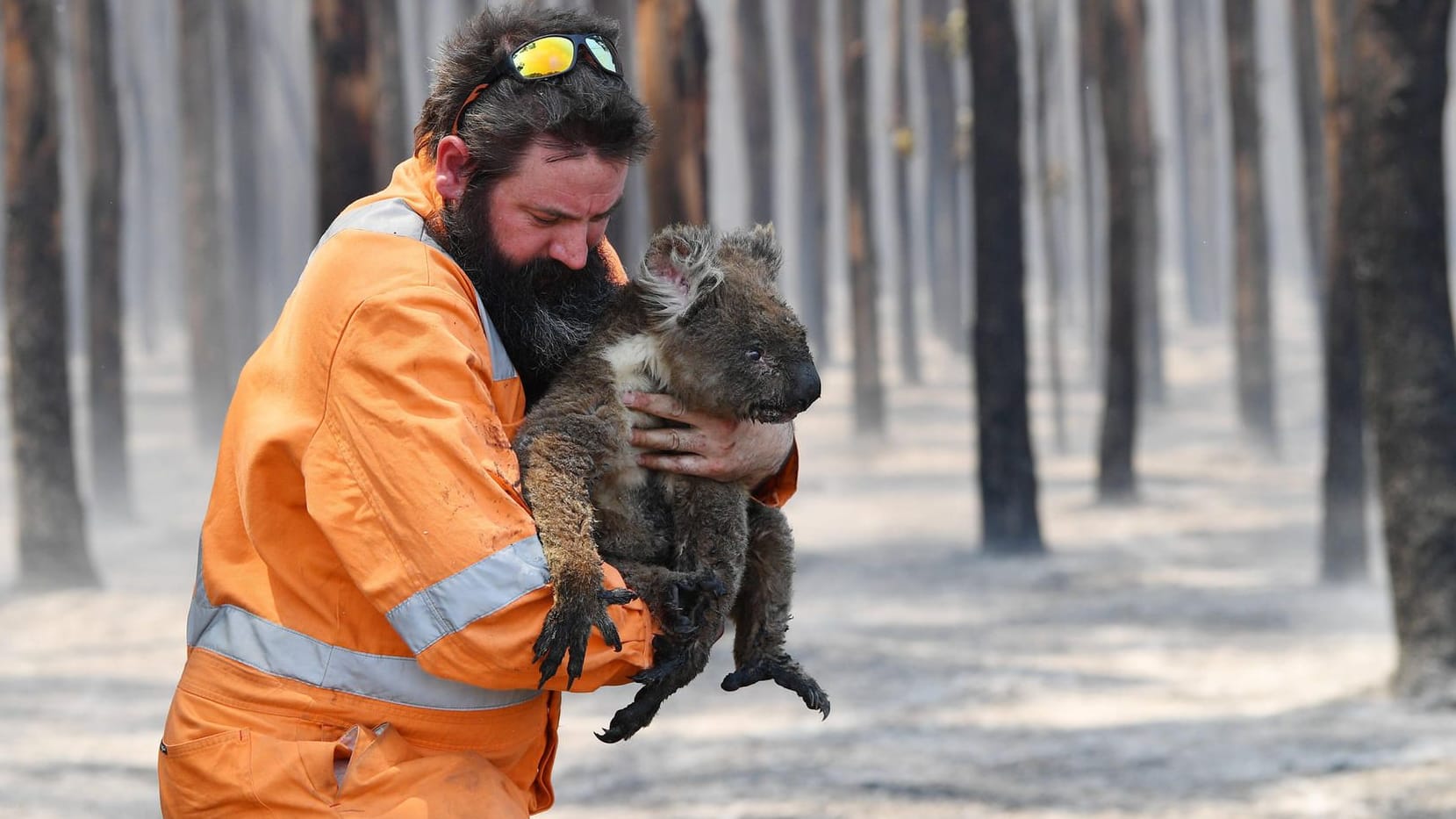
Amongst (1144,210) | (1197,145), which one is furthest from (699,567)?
(1197,145)

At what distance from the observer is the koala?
2.58 meters

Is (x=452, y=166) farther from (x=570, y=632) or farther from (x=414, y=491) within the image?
(x=570, y=632)

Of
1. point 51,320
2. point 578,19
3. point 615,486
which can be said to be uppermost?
point 578,19

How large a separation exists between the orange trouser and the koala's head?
737mm

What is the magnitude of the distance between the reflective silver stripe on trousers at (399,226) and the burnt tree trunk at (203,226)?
19482 millimetres

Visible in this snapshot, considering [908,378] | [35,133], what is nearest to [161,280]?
[908,378]

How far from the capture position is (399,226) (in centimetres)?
249

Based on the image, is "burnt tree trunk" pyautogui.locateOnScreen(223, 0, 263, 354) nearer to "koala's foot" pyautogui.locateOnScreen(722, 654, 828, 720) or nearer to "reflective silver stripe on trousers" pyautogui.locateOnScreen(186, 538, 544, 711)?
"koala's foot" pyautogui.locateOnScreen(722, 654, 828, 720)

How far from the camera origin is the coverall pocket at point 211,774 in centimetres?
242

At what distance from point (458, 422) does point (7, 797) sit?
5428mm

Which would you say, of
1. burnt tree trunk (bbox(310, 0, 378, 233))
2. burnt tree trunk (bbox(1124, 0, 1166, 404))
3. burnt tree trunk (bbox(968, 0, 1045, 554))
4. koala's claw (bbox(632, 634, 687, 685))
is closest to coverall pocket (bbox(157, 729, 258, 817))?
koala's claw (bbox(632, 634, 687, 685))

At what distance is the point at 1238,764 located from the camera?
699 centimetres

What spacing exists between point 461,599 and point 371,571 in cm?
14

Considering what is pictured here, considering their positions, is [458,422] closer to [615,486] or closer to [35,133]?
[615,486]
